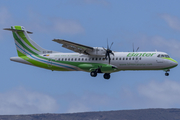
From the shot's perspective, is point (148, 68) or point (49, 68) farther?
point (49, 68)

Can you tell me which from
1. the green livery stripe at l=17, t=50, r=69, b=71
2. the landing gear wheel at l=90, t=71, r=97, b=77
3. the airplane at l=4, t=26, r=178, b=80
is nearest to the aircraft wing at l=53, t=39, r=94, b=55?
the airplane at l=4, t=26, r=178, b=80

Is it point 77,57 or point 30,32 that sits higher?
point 30,32

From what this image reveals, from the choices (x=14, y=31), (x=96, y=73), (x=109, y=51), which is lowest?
(x=96, y=73)

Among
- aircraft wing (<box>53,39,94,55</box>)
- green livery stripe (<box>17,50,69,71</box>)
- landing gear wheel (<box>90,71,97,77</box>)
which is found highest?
aircraft wing (<box>53,39,94,55</box>)

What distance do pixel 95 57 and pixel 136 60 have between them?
5.85 meters

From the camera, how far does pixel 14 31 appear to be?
174ft

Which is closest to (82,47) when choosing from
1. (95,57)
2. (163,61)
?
(95,57)

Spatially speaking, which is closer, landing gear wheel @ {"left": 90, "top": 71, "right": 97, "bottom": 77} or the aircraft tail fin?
landing gear wheel @ {"left": 90, "top": 71, "right": 97, "bottom": 77}

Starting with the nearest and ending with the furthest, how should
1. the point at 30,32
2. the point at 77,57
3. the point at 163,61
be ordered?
1. the point at 163,61
2. the point at 77,57
3. the point at 30,32

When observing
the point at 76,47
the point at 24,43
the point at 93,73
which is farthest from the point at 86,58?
A: the point at 24,43

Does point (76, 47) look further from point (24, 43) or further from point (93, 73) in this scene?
point (24, 43)

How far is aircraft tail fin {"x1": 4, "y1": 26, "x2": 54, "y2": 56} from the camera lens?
52.5 meters

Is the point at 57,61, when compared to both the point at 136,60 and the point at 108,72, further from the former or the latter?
the point at 136,60

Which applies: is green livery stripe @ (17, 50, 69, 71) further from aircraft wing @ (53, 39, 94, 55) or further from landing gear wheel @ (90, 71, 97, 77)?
landing gear wheel @ (90, 71, 97, 77)
